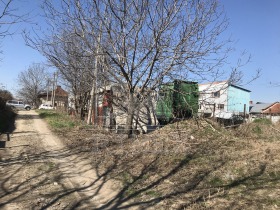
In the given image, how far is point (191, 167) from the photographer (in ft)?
24.9

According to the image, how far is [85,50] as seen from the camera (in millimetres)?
10562

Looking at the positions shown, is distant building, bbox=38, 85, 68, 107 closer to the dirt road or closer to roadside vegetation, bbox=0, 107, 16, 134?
roadside vegetation, bbox=0, 107, 16, 134

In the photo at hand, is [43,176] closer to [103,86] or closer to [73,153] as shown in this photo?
A: [73,153]

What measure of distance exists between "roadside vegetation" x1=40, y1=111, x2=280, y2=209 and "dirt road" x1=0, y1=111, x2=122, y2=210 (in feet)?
1.16

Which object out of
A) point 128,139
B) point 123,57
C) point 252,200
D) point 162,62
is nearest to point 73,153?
point 128,139

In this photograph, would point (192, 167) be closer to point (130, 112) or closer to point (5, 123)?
point (130, 112)

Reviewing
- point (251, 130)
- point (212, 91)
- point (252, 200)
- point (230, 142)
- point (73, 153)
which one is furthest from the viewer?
point (251, 130)

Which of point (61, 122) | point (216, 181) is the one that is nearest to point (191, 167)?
point (216, 181)

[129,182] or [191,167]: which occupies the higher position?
[191,167]

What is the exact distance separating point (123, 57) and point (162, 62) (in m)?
1.30

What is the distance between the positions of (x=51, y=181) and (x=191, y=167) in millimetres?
3227

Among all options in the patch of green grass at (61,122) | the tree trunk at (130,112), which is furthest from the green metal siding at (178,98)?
the patch of green grass at (61,122)

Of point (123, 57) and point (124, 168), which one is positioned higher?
point (123, 57)

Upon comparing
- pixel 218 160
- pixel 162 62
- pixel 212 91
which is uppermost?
pixel 162 62
